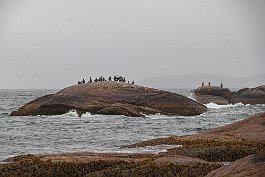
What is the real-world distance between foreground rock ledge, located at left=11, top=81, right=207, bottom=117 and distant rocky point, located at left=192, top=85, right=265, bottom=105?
95.1 feet

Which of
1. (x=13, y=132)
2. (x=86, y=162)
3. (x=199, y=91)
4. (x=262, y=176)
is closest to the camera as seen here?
(x=262, y=176)

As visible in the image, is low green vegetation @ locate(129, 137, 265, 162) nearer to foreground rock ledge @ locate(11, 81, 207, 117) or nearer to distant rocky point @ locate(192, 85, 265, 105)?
foreground rock ledge @ locate(11, 81, 207, 117)

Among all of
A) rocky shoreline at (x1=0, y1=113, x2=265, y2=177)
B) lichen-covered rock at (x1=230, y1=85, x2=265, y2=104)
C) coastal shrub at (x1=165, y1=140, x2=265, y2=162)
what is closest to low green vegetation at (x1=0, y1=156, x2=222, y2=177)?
rocky shoreline at (x1=0, y1=113, x2=265, y2=177)

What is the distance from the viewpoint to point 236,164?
44.6 ft

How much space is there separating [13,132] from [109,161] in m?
24.7

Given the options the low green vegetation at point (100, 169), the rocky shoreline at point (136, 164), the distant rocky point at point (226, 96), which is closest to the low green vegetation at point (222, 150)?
the rocky shoreline at point (136, 164)

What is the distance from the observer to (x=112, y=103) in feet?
212

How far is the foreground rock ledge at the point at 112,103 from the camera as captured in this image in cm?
6278

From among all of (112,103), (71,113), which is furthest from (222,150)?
(71,113)

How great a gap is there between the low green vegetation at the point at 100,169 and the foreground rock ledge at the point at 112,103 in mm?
41389

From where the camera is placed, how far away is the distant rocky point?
9781 centimetres

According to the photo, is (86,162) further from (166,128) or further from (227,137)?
(166,128)

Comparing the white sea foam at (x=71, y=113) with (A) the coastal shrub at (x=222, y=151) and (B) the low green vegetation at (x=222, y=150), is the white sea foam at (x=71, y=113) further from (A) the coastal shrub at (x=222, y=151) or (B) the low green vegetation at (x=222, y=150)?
(A) the coastal shrub at (x=222, y=151)

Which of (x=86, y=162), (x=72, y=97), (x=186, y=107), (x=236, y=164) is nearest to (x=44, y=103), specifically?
(x=72, y=97)
